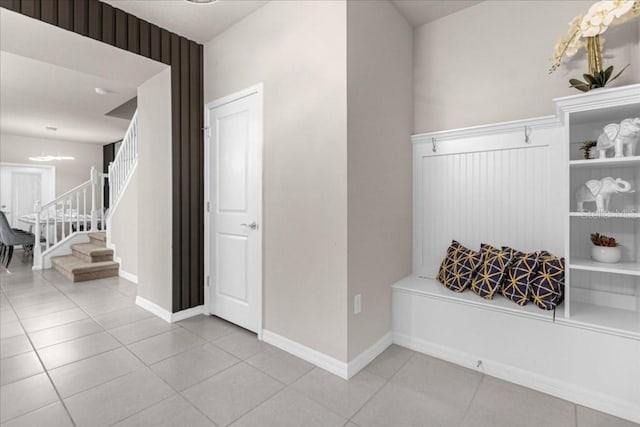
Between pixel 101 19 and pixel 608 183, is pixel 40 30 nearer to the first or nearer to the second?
pixel 101 19

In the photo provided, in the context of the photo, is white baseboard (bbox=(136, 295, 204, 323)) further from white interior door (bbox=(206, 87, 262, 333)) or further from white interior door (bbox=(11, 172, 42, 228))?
white interior door (bbox=(11, 172, 42, 228))

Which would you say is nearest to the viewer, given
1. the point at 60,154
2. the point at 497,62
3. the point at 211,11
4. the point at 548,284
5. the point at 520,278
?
the point at 548,284

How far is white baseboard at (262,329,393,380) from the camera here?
6.73 feet

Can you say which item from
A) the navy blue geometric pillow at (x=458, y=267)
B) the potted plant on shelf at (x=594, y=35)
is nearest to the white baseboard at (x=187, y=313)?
the navy blue geometric pillow at (x=458, y=267)

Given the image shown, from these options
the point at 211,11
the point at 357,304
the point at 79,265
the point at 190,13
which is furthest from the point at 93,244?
the point at 357,304

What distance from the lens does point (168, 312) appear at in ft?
9.75

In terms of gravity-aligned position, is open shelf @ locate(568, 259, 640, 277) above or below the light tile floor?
above

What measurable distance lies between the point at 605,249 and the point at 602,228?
27 centimetres

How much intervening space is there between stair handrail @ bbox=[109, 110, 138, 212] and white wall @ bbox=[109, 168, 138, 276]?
164mm

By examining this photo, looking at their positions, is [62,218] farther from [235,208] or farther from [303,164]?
[303,164]

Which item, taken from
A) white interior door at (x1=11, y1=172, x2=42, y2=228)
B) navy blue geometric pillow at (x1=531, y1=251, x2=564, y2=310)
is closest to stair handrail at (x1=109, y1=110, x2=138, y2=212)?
white interior door at (x1=11, y1=172, x2=42, y2=228)

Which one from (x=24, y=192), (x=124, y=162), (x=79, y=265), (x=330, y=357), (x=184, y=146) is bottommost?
(x=330, y=357)

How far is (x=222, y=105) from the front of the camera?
2906mm

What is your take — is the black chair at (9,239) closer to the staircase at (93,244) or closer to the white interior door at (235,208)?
the staircase at (93,244)
